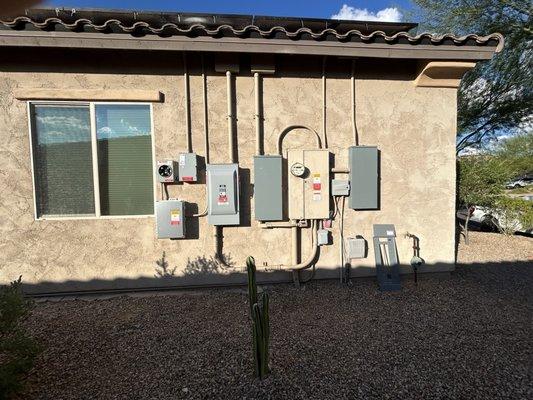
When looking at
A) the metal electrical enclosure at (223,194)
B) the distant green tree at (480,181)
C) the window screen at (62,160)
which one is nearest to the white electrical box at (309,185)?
the metal electrical enclosure at (223,194)

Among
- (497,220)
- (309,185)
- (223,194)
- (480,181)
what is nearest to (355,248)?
(309,185)

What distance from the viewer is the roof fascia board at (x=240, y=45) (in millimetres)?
3744

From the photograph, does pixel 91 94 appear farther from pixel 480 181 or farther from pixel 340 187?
pixel 480 181

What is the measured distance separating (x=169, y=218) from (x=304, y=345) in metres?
2.56

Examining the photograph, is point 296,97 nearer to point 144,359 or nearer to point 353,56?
point 353,56

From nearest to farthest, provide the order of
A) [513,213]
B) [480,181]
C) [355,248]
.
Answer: [355,248] → [480,181] → [513,213]

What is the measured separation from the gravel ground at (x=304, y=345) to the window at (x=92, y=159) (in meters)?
1.45

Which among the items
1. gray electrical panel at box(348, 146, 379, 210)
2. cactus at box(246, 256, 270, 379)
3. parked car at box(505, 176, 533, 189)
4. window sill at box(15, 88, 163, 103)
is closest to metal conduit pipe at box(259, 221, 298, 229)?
gray electrical panel at box(348, 146, 379, 210)

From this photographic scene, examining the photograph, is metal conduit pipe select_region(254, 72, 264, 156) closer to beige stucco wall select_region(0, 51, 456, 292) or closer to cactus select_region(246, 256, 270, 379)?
beige stucco wall select_region(0, 51, 456, 292)

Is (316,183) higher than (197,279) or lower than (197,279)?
higher

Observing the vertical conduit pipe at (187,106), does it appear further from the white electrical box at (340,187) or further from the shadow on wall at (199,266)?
the white electrical box at (340,187)

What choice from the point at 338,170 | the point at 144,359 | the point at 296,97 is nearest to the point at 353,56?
the point at 296,97

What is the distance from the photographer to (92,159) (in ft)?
14.3

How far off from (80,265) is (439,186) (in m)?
5.86
